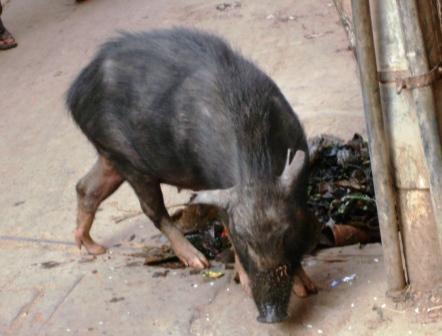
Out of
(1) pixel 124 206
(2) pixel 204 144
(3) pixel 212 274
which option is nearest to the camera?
(2) pixel 204 144

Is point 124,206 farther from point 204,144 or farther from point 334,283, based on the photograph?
point 334,283

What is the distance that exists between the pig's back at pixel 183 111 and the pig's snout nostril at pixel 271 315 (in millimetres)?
576

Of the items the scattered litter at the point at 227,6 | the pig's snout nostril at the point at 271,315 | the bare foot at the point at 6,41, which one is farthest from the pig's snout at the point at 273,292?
the bare foot at the point at 6,41

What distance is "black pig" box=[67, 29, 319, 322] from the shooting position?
3969 mm

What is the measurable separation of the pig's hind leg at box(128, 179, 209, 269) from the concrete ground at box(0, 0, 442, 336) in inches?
10.0

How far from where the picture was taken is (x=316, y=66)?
8.00 meters

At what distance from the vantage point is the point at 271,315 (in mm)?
3918

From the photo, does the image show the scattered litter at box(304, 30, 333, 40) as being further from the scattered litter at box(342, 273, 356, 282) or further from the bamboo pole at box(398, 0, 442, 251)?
the bamboo pole at box(398, 0, 442, 251)

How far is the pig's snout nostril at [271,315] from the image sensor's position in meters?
3.92

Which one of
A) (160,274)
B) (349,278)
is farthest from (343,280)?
(160,274)

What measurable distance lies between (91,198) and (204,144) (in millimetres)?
1303

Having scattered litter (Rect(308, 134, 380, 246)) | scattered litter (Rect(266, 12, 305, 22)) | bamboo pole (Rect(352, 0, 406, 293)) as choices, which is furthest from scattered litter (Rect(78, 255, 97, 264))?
scattered litter (Rect(266, 12, 305, 22))

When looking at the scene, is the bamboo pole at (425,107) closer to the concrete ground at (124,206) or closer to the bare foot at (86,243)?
the concrete ground at (124,206)

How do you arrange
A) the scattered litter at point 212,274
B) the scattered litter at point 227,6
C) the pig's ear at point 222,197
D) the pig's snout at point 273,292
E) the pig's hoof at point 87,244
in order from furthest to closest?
the scattered litter at point 227,6
the pig's hoof at point 87,244
the scattered litter at point 212,274
the pig's ear at point 222,197
the pig's snout at point 273,292
